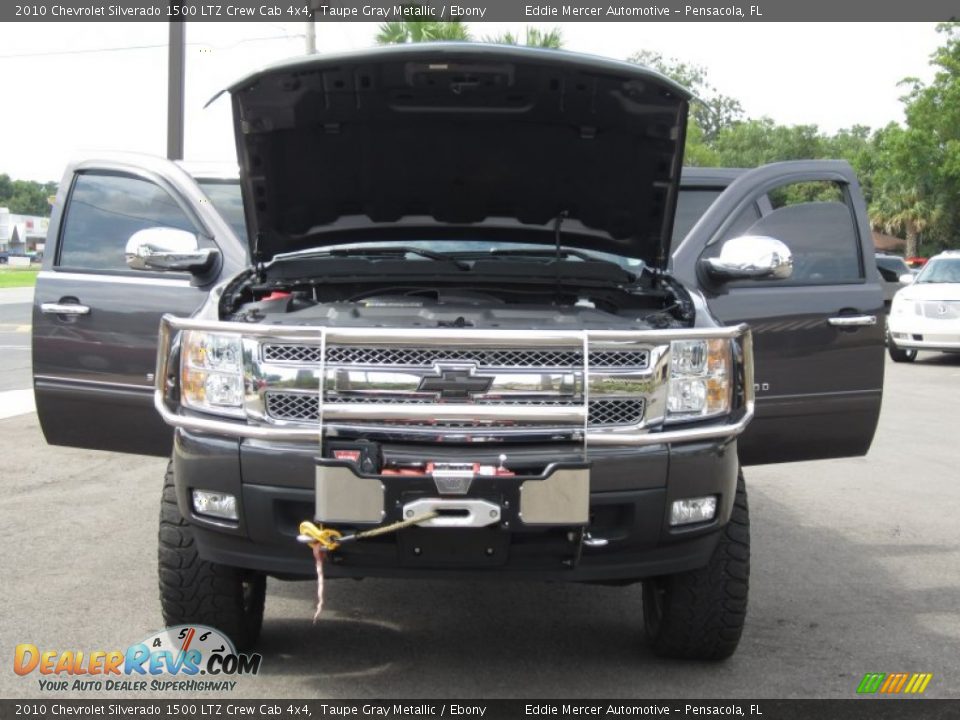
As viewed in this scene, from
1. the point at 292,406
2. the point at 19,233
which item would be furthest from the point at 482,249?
the point at 19,233

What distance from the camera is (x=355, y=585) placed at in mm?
5074

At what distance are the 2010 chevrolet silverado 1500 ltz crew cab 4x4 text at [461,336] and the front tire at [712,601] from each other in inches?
0.4

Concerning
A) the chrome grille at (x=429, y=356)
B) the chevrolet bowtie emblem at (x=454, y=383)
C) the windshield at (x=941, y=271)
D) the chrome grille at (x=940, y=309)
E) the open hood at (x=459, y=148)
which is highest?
the open hood at (x=459, y=148)

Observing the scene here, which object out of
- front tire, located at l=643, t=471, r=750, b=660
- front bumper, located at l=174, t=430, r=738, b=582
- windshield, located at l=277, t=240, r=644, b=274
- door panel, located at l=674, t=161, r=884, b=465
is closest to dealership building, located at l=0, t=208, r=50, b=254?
windshield, located at l=277, t=240, r=644, b=274

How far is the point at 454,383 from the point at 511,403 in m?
0.19

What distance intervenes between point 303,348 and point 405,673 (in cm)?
123

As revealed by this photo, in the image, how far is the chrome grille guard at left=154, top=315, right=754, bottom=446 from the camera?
133 inches

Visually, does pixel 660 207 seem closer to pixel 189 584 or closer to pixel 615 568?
pixel 615 568

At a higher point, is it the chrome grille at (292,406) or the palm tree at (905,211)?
the chrome grille at (292,406)

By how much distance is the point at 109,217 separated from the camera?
19.1 feet

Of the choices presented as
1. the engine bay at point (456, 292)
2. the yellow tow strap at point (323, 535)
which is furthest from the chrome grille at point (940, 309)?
the yellow tow strap at point (323, 535)

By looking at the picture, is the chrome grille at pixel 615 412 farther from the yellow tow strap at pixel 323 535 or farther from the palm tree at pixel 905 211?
the palm tree at pixel 905 211

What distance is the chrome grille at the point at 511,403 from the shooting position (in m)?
3.47
